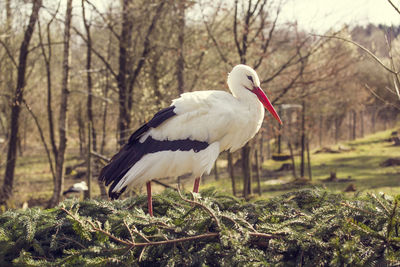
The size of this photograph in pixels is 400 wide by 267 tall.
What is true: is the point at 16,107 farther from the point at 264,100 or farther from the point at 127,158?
the point at 264,100

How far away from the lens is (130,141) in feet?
15.2

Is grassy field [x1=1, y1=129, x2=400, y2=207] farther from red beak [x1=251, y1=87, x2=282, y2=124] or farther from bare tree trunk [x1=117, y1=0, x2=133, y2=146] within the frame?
red beak [x1=251, y1=87, x2=282, y2=124]

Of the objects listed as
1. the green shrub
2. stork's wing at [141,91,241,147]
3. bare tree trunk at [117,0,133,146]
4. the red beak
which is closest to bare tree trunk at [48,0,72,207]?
bare tree trunk at [117,0,133,146]

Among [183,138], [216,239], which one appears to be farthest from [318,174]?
[216,239]

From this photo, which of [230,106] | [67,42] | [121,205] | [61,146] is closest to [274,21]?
[67,42]

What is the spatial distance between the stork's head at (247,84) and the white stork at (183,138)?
0.14 metres

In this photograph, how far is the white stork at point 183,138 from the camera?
14.6ft

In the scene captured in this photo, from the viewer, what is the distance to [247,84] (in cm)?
479

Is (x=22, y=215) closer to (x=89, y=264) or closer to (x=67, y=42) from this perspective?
(x=89, y=264)

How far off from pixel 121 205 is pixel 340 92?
2011 cm

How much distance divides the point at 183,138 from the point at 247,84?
90 centimetres

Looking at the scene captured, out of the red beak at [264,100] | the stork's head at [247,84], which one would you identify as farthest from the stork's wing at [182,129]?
the red beak at [264,100]

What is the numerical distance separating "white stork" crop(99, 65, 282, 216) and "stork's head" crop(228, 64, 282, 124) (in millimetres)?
141

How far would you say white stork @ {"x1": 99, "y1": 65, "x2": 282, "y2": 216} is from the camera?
4465mm
